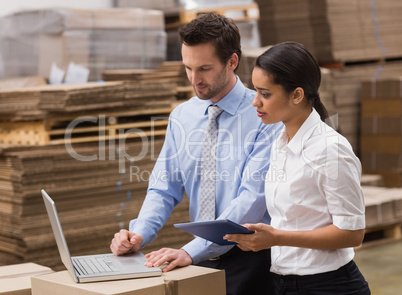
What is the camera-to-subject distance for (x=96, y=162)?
5.08 m

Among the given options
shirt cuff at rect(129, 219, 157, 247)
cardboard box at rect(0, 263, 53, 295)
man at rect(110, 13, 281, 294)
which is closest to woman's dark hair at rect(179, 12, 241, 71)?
man at rect(110, 13, 281, 294)

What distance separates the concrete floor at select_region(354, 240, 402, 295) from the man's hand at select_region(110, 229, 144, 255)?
10.2 feet

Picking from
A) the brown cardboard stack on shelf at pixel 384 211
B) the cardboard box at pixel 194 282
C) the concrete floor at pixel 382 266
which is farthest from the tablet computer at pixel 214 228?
the brown cardboard stack on shelf at pixel 384 211

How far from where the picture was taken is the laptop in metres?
2.28

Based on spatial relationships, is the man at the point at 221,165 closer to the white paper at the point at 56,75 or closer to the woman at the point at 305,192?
the woman at the point at 305,192

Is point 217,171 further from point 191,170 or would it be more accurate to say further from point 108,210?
point 108,210

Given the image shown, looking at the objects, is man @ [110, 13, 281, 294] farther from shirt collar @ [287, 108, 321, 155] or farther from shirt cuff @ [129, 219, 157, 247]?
shirt collar @ [287, 108, 321, 155]

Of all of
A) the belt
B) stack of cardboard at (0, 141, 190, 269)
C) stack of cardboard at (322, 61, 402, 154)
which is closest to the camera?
the belt

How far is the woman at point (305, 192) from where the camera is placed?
2.19m

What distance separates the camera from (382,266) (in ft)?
19.6

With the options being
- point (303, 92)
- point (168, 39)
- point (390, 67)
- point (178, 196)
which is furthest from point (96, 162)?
point (390, 67)

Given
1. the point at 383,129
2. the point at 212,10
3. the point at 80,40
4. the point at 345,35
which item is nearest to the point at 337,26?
the point at 345,35

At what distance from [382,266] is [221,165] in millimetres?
3652

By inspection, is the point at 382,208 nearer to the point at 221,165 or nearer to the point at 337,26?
the point at 337,26
